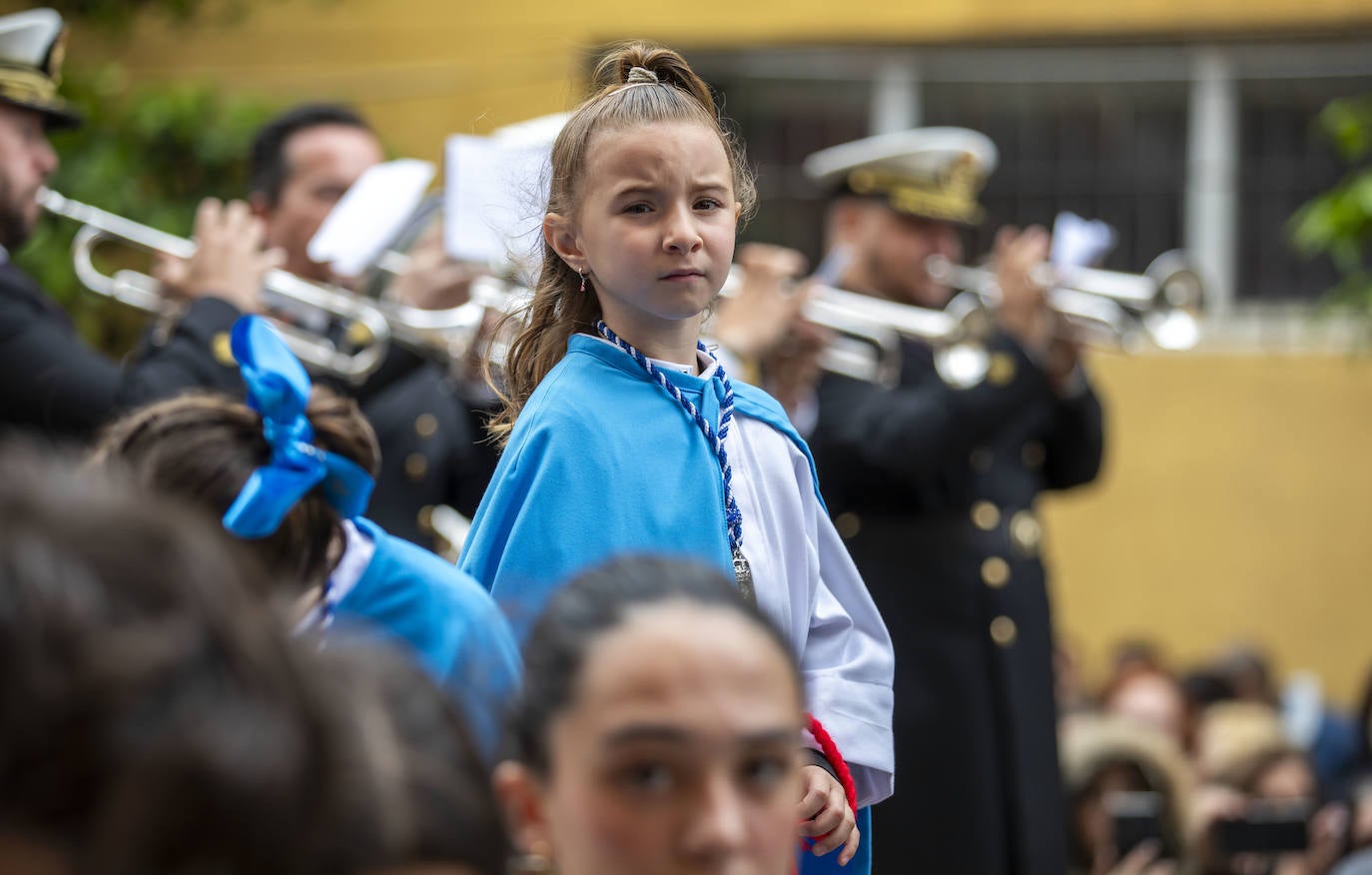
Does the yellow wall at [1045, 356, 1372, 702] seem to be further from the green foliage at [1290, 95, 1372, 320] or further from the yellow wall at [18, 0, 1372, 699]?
the green foliage at [1290, 95, 1372, 320]

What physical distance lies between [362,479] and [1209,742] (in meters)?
4.91

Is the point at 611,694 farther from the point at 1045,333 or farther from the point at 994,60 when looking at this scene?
the point at 994,60

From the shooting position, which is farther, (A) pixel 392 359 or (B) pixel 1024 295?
(B) pixel 1024 295

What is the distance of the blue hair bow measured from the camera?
2.19 metres

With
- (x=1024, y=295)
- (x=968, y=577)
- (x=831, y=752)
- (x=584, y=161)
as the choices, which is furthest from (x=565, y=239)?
(x=1024, y=295)

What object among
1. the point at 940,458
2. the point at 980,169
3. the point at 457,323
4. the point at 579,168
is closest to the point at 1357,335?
the point at 980,169

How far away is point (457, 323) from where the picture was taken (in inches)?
189

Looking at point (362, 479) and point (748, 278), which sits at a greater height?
point (748, 278)

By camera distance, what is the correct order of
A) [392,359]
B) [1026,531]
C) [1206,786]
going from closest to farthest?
[392,359] → [1026,531] → [1206,786]

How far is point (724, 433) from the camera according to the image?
2506 mm

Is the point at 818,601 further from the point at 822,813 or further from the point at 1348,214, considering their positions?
the point at 1348,214

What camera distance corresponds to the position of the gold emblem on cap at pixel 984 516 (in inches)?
199

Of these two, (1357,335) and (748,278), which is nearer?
(748,278)

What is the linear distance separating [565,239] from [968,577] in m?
2.67
